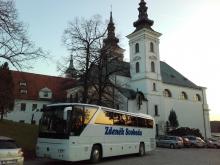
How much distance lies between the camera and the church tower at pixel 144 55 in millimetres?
55938

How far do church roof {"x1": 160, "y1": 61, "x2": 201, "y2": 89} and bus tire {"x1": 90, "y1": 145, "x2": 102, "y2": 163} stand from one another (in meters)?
45.3

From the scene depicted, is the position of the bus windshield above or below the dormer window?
below

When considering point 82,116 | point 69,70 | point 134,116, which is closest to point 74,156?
point 82,116

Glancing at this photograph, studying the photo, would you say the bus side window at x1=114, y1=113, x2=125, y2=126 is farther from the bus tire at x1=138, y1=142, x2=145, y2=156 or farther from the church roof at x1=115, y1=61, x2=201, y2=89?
the church roof at x1=115, y1=61, x2=201, y2=89

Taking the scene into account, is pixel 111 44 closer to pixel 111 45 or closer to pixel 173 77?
pixel 111 45

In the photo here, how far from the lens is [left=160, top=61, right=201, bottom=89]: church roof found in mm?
63181

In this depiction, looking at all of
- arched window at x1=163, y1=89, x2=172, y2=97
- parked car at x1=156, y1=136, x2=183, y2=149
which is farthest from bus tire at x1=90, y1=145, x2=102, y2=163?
arched window at x1=163, y1=89, x2=172, y2=97

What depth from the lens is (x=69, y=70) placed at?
97.0 feet

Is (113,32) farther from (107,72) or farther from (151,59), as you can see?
(151,59)

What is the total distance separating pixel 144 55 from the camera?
5666cm

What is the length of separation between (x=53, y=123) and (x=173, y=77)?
176 ft

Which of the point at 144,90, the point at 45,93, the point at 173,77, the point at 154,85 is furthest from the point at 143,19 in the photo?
the point at 45,93

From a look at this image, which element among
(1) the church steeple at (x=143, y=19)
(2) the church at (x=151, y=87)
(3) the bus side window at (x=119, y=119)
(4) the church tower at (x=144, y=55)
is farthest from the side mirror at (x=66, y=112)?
(1) the church steeple at (x=143, y=19)

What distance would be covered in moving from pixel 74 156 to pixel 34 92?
46.1 m
